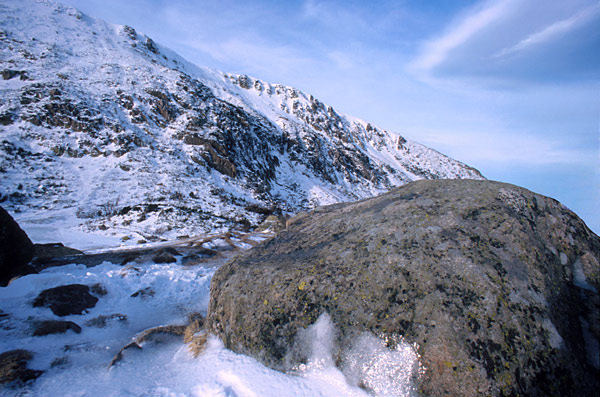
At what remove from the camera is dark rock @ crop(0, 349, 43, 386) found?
9.63 feet

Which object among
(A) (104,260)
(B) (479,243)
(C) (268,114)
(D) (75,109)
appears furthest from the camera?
(C) (268,114)

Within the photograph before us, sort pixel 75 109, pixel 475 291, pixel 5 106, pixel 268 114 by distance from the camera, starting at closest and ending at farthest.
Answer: pixel 475 291 → pixel 5 106 → pixel 75 109 → pixel 268 114

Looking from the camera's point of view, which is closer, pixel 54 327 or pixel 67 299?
pixel 54 327

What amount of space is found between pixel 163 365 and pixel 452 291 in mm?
3795

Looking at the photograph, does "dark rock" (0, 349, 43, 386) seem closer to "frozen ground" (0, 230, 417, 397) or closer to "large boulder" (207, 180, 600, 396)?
"frozen ground" (0, 230, 417, 397)

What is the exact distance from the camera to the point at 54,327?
4.25 meters

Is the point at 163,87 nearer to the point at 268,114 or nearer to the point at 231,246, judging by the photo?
the point at 268,114

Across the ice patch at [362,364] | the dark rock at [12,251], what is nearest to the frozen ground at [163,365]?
the ice patch at [362,364]

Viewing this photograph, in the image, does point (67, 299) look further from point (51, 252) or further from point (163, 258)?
point (51, 252)

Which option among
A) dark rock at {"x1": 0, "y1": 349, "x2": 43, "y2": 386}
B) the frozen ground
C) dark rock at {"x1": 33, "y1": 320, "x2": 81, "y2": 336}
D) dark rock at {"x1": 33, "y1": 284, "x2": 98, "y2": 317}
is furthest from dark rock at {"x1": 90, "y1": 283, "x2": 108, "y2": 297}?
dark rock at {"x1": 0, "y1": 349, "x2": 43, "y2": 386}

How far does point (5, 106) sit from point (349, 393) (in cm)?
4195

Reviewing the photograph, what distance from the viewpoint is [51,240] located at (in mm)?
15281

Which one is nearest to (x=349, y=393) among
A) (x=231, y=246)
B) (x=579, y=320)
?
(x=579, y=320)

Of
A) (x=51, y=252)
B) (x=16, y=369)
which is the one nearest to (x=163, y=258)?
(x=51, y=252)
